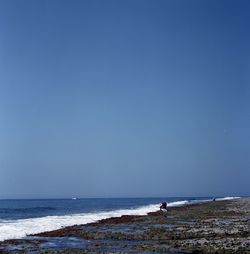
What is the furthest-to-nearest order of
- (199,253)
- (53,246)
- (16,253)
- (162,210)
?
(162,210) < (53,246) < (16,253) < (199,253)

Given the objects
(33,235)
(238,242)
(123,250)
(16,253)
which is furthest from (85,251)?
(33,235)

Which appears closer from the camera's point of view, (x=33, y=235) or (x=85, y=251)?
(x=85, y=251)

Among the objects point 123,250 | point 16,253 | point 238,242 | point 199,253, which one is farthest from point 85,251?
point 238,242

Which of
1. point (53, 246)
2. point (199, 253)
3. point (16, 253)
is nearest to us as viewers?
point (199, 253)

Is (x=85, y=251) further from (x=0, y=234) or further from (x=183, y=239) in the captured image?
(x=0, y=234)

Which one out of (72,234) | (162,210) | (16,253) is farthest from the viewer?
(162,210)

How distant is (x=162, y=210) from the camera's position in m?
67.7

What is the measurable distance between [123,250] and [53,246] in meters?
5.34

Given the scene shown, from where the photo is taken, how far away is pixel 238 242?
25.5 meters

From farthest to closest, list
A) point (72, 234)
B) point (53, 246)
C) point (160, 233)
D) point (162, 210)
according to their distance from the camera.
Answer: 1. point (162, 210)
2. point (72, 234)
3. point (160, 233)
4. point (53, 246)

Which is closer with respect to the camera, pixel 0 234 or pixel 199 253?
pixel 199 253

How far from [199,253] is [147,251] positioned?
2.90 meters

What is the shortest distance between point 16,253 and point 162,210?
45.3 m

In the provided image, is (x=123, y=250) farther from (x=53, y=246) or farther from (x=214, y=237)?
(x=214, y=237)
